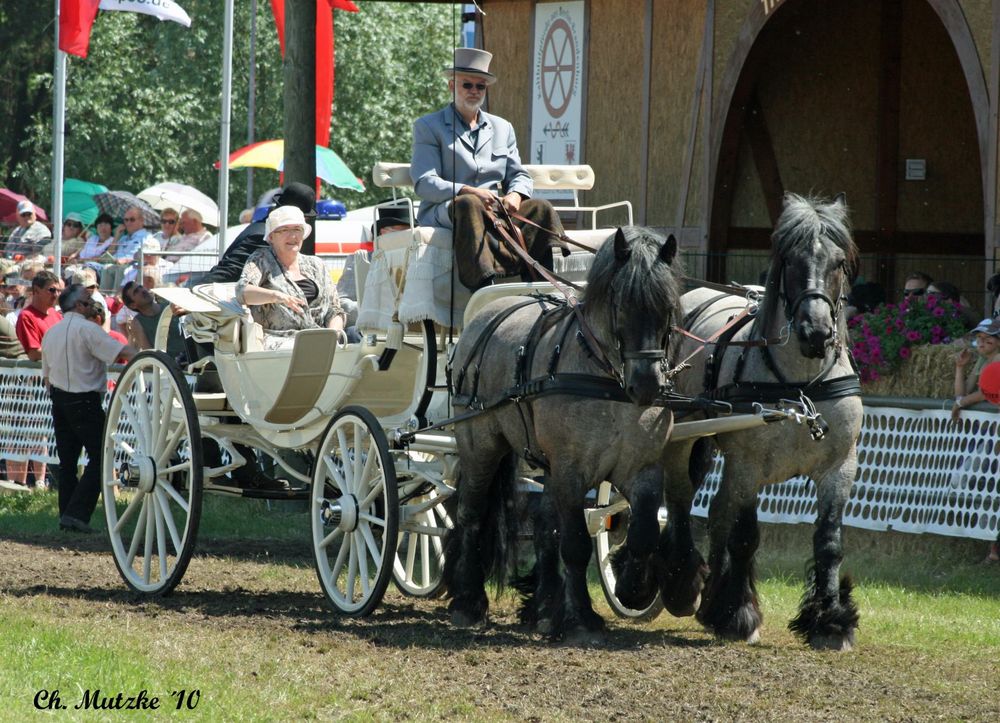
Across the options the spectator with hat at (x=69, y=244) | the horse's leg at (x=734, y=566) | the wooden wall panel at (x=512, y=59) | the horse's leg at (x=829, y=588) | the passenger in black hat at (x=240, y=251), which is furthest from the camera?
the spectator with hat at (x=69, y=244)

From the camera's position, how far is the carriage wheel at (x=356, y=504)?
302 inches

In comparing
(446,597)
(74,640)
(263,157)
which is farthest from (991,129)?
(263,157)

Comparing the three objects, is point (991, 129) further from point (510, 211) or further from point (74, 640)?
point (74, 640)

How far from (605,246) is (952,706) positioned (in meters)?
2.49

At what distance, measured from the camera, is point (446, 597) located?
8.67 m

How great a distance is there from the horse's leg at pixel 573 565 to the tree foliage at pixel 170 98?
2883 centimetres

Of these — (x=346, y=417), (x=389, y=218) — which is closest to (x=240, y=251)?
(x=389, y=218)

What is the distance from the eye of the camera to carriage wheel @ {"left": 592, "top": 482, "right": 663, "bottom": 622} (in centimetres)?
816

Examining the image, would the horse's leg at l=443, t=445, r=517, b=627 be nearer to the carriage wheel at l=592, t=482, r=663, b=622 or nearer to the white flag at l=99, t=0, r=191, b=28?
the carriage wheel at l=592, t=482, r=663, b=622

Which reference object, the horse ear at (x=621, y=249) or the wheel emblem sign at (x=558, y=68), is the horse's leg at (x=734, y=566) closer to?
the horse ear at (x=621, y=249)

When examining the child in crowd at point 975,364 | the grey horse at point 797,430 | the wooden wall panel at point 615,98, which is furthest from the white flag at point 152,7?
the grey horse at point 797,430

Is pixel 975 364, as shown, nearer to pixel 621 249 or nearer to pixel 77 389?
pixel 621 249

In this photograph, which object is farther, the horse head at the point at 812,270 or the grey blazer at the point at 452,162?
the grey blazer at the point at 452,162

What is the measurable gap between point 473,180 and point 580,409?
1979 mm
